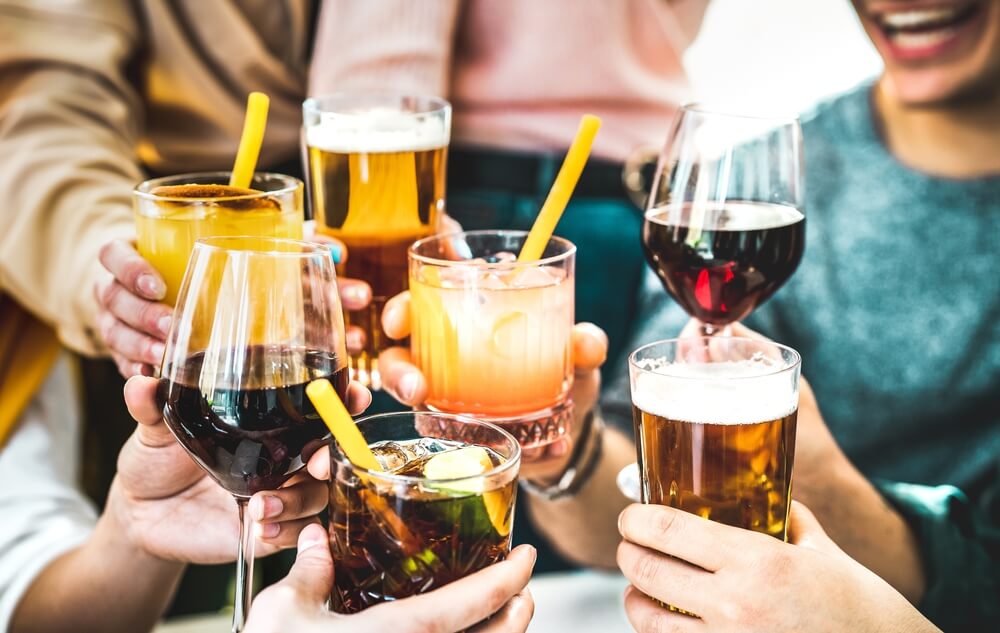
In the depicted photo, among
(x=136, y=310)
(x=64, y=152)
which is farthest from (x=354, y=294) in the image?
(x=64, y=152)

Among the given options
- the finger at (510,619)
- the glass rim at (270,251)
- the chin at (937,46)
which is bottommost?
the finger at (510,619)

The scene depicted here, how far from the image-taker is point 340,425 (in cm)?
84

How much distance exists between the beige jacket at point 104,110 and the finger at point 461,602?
114 centimetres

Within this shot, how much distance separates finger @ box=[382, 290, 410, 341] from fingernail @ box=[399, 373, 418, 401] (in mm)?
112

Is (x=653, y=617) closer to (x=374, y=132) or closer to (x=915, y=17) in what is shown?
(x=374, y=132)

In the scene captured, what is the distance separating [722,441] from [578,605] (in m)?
0.58

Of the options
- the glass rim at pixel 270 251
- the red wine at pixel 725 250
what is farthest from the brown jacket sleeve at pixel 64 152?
the red wine at pixel 725 250

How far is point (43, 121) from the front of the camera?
1953mm

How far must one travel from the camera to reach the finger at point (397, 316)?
1326mm

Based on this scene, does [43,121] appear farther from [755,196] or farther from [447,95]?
[755,196]

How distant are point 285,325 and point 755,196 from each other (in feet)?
2.27

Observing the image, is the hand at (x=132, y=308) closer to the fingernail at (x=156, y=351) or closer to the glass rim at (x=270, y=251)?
the fingernail at (x=156, y=351)

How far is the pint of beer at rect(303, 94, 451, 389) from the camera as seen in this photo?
1.34 m

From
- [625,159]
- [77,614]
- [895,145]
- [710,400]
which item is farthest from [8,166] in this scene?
[895,145]
